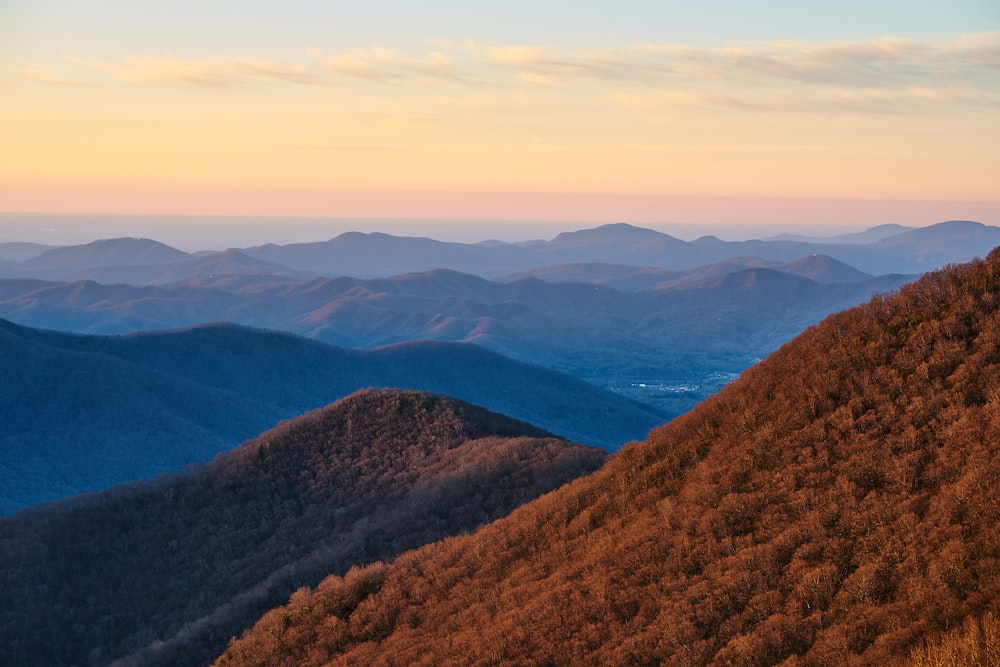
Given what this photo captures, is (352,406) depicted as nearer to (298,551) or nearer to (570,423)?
(298,551)

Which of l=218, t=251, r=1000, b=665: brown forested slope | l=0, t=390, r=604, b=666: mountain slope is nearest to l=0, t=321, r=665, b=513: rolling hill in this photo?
l=0, t=390, r=604, b=666: mountain slope

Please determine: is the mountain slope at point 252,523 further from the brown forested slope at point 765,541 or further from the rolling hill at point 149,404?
the rolling hill at point 149,404

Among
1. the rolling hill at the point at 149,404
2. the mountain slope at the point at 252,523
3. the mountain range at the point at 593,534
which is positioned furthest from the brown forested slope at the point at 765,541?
the rolling hill at the point at 149,404

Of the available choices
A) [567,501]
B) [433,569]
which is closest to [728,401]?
[567,501]

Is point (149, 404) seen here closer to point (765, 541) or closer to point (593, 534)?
point (593, 534)

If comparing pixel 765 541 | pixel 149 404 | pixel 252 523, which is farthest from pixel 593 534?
pixel 149 404
